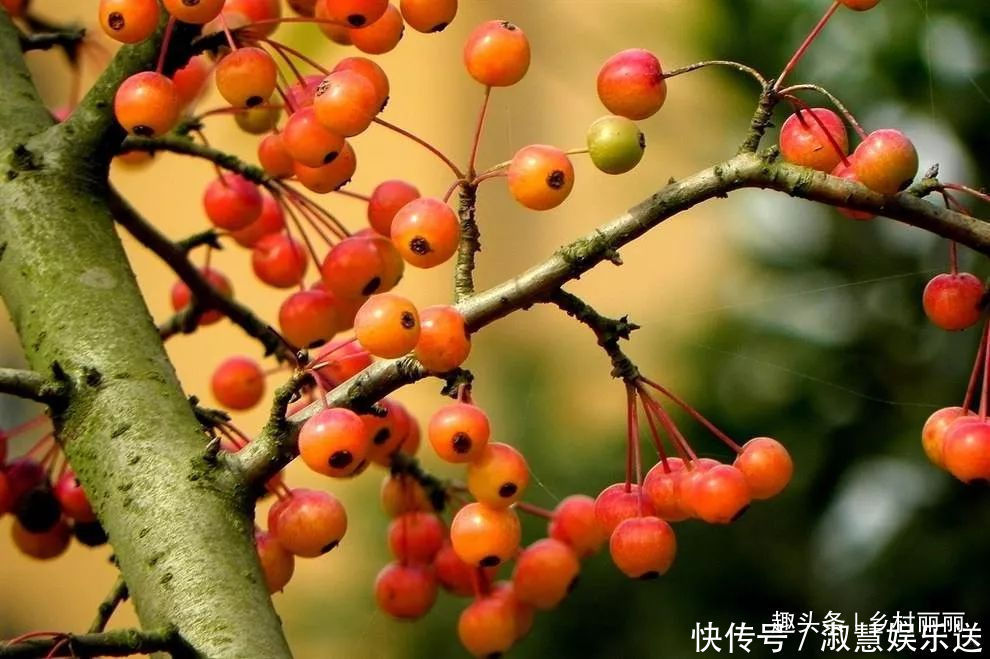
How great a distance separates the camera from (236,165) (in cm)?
94

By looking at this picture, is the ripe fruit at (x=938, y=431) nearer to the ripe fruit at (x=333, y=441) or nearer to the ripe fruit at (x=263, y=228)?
the ripe fruit at (x=333, y=441)

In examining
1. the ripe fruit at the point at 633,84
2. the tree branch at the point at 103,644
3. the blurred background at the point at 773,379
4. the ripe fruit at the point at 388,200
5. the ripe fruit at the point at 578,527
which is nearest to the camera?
the tree branch at the point at 103,644

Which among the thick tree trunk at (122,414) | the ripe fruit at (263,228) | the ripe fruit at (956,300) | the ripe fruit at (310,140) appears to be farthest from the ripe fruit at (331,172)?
the ripe fruit at (956,300)

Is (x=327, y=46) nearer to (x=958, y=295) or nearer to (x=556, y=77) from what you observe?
(x=958, y=295)

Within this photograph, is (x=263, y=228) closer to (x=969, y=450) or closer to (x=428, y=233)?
(x=428, y=233)

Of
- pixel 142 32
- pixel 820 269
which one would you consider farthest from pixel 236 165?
pixel 820 269

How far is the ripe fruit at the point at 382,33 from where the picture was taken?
822 millimetres

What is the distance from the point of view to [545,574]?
955mm

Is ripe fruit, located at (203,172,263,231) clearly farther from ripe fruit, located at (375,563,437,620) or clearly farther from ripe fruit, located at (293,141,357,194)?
ripe fruit, located at (375,563,437,620)

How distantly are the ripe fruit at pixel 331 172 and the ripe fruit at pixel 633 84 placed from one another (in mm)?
162

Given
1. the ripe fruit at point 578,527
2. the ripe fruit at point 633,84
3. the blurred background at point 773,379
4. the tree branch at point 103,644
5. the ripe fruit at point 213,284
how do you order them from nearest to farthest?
1. the tree branch at point 103,644
2. the ripe fruit at point 633,84
3. the ripe fruit at point 578,527
4. the ripe fruit at point 213,284
5. the blurred background at point 773,379

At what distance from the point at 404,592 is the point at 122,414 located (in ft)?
0.97

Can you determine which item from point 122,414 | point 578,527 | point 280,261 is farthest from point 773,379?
point 122,414

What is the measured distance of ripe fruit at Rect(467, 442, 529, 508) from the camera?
77 centimetres
